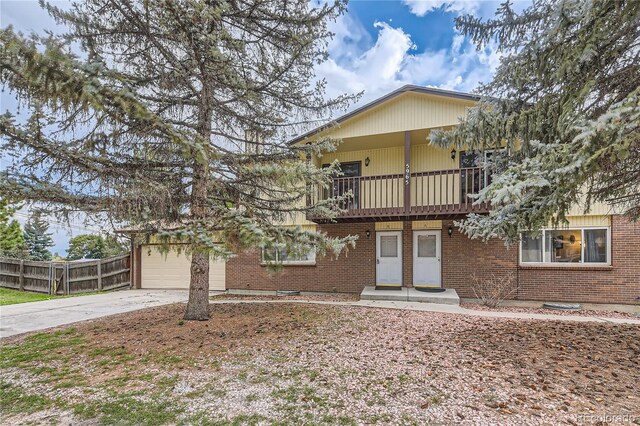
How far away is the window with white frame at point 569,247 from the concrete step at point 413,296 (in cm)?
246

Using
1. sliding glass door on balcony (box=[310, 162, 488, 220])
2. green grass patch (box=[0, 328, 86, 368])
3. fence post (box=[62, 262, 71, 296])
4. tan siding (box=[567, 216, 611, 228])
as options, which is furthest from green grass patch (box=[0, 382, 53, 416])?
tan siding (box=[567, 216, 611, 228])

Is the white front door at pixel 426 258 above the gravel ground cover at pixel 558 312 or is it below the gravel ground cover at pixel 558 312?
above

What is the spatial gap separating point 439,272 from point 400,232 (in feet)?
5.66

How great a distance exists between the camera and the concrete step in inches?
354

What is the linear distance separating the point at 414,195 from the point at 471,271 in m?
2.93

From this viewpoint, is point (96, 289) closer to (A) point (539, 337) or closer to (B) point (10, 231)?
(B) point (10, 231)

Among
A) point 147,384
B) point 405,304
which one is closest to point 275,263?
point 147,384

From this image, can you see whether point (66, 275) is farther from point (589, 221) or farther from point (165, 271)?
point (589, 221)

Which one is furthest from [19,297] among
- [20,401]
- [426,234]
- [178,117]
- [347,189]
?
[426,234]

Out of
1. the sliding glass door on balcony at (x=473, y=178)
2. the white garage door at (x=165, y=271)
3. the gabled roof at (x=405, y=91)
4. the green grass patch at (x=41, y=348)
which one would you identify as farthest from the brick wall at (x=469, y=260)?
the white garage door at (x=165, y=271)

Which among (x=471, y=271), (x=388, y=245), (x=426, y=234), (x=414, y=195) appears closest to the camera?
(x=414, y=195)

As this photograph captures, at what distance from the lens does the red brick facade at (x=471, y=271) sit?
8758 mm

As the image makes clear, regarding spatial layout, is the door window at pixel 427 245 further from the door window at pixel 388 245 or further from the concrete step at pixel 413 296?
the concrete step at pixel 413 296

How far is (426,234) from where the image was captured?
10.3 meters
